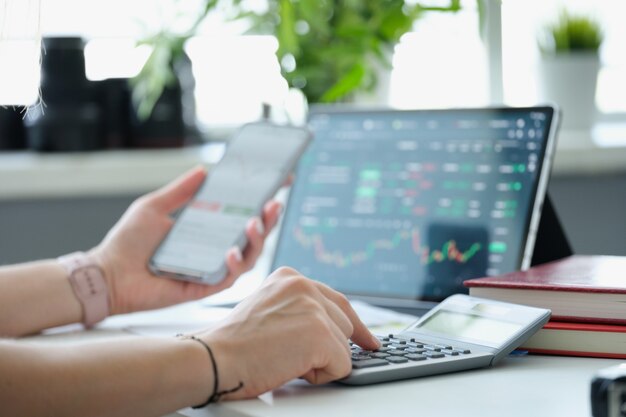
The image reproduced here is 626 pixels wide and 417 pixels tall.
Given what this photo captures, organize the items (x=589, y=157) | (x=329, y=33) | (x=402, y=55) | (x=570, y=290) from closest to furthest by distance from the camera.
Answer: (x=570, y=290), (x=329, y=33), (x=589, y=157), (x=402, y=55)

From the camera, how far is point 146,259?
126cm

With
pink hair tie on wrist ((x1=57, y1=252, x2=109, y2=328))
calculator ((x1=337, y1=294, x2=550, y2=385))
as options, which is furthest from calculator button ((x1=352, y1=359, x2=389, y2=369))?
pink hair tie on wrist ((x1=57, y1=252, x2=109, y2=328))

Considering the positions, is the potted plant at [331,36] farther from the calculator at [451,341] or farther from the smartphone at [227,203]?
the calculator at [451,341]

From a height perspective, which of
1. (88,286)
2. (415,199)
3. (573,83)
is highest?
(573,83)

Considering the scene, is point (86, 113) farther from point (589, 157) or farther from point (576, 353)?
point (576, 353)

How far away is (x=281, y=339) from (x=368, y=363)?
0.25ft

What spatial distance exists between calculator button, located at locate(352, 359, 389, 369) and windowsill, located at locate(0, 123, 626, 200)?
123 cm

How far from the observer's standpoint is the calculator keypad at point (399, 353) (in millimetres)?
844

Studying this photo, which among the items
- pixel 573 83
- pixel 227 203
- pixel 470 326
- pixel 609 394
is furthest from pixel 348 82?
pixel 573 83

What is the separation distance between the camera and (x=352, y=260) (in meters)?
1.25

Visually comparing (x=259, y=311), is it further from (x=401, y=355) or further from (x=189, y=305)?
(x=189, y=305)

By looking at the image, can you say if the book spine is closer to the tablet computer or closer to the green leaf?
the tablet computer

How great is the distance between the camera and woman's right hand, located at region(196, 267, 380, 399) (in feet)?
2.63

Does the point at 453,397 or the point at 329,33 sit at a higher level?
the point at 329,33
